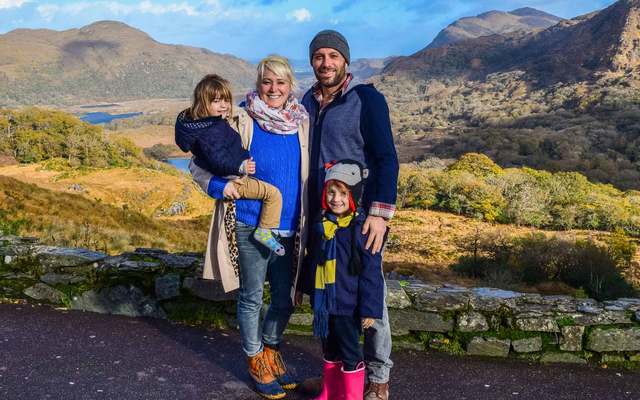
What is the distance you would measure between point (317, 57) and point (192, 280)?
225 centimetres

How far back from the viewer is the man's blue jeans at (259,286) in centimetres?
291

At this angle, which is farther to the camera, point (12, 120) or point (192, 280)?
point (12, 120)

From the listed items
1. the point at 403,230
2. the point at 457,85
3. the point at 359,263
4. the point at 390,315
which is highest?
the point at 457,85

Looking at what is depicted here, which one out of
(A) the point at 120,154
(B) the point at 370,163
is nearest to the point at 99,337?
(B) the point at 370,163

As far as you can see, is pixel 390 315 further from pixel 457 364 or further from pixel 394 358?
pixel 457 364

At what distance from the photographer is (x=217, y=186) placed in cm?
279

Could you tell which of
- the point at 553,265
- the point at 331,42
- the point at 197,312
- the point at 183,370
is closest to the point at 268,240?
the point at 331,42

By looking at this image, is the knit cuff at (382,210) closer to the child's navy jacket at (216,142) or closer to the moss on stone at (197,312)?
the child's navy jacket at (216,142)

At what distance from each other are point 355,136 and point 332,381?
1.34 m

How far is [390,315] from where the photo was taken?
3840 millimetres

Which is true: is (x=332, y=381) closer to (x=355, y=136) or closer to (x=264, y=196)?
(x=264, y=196)

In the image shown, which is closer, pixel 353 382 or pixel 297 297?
pixel 353 382

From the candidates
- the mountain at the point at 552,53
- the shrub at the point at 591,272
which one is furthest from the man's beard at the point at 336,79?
the mountain at the point at 552,53

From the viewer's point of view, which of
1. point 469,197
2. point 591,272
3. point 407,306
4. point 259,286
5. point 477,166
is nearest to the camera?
point 259,286
